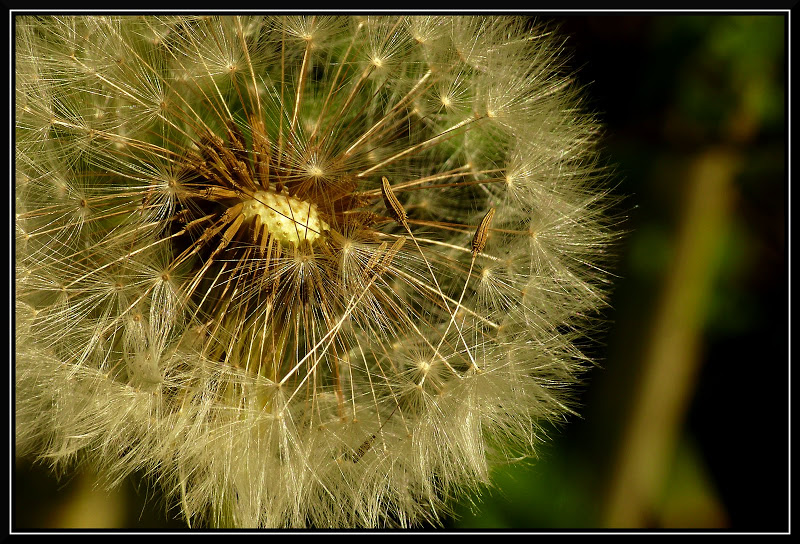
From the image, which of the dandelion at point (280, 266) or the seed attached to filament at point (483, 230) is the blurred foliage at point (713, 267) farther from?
the seed attached to filament at point (483, 230)

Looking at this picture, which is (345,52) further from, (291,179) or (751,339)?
(751,339)

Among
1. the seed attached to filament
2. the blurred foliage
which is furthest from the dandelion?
the blurred foliage

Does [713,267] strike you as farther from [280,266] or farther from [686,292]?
[280,266]

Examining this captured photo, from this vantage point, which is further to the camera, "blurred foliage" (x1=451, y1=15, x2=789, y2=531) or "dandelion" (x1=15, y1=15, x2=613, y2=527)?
"blurred foliage" (x1=451, y1=15, x2=789, y2=531)

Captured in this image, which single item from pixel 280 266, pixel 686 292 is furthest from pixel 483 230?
pixel 686 292

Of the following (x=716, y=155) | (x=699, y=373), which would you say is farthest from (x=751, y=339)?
(x=716, y=155)

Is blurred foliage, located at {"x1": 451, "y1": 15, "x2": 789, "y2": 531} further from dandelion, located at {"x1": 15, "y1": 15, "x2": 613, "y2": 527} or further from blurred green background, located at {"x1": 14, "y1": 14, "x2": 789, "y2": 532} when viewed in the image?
dandelion, located at {"x1": 15, "y1": 15, "x2": 613, "y2": 527}
